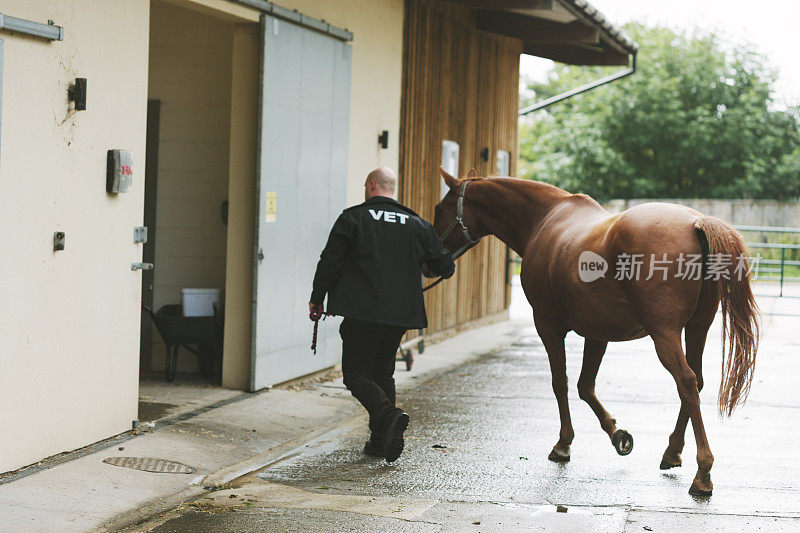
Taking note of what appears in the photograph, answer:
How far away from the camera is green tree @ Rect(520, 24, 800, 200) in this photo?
106 feet

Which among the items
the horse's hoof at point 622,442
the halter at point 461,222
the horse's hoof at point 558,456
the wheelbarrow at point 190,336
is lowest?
the horse's hoof at point 558,456

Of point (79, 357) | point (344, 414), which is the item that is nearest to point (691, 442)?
point (344, 414)

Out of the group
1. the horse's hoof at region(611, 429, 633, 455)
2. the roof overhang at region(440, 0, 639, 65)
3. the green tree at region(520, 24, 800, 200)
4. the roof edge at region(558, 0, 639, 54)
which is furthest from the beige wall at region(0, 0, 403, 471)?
the green tree at region(520, 24, 800, 200)

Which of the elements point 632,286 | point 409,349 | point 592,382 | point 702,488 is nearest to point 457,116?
point 409,349

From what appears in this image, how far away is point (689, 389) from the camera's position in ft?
17.7

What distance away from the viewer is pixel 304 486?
5.62 meters

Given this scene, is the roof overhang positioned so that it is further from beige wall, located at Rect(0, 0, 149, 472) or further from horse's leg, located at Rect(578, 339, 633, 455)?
beige wall, located at Rect(0, 0, 149, 472)

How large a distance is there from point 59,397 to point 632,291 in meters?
3.26

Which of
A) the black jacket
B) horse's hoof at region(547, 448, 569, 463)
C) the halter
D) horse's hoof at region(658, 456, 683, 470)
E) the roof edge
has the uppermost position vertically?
the roof edge

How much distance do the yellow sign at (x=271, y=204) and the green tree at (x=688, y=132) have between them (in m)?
26.1

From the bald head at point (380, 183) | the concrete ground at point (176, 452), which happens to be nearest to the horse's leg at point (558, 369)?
the bald head at point (380, 183)

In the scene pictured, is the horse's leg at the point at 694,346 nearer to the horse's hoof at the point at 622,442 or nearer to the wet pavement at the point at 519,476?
the wet pavement at the point at 519,476

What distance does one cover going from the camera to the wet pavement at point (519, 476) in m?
4.95

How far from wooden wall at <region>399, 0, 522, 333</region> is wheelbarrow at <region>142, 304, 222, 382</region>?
3130mm
